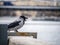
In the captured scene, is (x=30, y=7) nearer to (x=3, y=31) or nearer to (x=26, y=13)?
(x=26, y=13)

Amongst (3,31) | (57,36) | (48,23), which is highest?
(3,31)

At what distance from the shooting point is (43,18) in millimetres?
3123

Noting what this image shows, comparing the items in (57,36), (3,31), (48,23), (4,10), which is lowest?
(57,36)

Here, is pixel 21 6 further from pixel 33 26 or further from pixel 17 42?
pixel 17 42

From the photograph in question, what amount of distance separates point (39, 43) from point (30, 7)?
1.96 metres

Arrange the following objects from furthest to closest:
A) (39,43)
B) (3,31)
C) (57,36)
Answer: (57,36), (39,43), (3,31)

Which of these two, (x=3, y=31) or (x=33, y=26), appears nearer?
(x=3, y=31)

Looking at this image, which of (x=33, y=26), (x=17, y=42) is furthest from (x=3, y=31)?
(x=33, y=26)

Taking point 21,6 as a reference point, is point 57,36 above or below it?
below

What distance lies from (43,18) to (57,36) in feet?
1.44

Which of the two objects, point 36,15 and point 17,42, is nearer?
point 17,42

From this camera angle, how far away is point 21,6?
310 cm

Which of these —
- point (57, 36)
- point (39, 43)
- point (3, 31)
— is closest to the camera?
point (3, 31)

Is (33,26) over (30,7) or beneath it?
beneath
